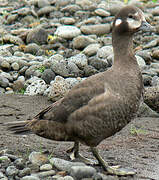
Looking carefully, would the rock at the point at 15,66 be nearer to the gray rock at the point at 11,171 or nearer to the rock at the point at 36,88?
the rock at the point at 36,88

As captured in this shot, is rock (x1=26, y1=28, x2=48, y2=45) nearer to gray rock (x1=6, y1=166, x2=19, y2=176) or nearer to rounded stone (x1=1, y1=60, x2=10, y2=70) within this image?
rounded stone (x1=1, y1=60, x2=10, y2=70)

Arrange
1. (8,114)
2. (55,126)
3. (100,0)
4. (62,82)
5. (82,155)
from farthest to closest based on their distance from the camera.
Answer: (100,0)
(62,82)
(8,114)
(82,155)
(55,126)

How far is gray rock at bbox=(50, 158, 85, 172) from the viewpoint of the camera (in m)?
4.26

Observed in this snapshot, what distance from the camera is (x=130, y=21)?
14.8 feet

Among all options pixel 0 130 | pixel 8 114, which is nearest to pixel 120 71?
pixel 0 130

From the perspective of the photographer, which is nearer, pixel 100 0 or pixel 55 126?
pixel 55 126

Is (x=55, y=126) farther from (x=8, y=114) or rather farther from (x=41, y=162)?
(x=8, y=114)

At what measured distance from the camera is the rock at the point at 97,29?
10.8 m

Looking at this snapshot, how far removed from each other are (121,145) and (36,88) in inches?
101

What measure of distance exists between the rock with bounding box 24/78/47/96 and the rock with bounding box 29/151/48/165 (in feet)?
9.70

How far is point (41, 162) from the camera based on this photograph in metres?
4.43

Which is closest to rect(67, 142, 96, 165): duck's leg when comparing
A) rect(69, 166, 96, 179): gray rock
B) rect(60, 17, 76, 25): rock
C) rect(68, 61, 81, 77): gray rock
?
rect(69, 166, 96, 179): gray rock

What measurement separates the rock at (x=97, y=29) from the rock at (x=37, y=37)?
1016 mm

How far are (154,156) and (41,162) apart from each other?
1.47m
